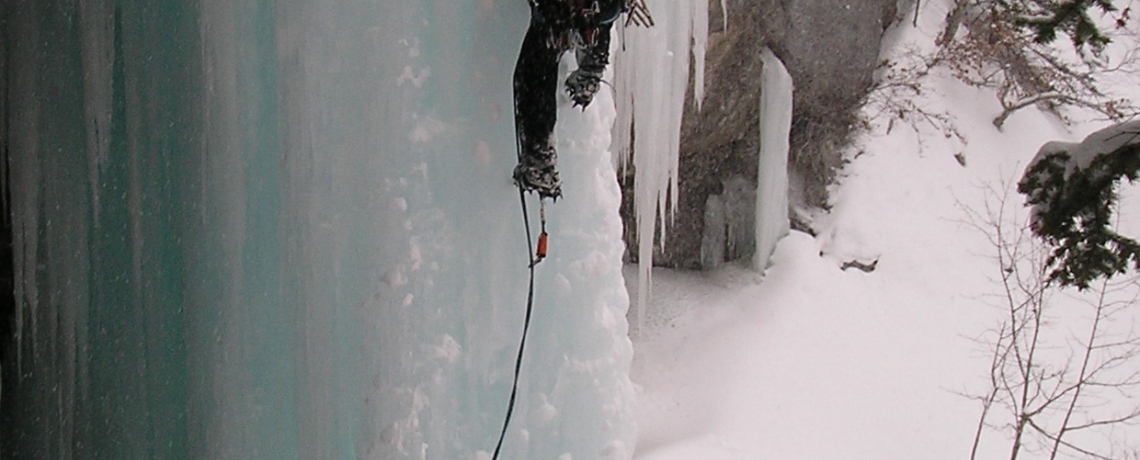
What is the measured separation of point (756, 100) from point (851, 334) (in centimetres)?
220

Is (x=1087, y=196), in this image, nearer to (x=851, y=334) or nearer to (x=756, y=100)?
(x=756, y=100)

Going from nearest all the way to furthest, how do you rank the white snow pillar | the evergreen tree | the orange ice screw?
the orange ice screw < the evergreen tree < the white snow pillar

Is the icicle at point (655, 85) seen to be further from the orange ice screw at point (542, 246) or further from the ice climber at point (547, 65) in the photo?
the orange ice screw at point (542, 246)

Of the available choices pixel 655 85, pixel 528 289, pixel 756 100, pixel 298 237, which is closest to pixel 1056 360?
pixel 756 100

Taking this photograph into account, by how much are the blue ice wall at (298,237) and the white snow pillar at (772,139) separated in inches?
187

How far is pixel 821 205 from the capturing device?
327 inches

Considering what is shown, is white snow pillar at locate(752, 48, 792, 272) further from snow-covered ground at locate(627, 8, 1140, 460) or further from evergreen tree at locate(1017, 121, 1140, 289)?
evergreen tree at locate(1017, 121, 1140, 289)

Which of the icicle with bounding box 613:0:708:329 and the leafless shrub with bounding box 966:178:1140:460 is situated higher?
the icicle with bounding box 613:0:708:329

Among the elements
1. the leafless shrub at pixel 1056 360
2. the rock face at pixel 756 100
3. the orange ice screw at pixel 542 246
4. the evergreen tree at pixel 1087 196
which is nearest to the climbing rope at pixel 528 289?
the orange ice screw at pixel 542 246

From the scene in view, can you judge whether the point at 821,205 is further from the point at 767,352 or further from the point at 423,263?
the point at 423,263

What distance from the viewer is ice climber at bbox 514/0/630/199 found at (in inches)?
79.2

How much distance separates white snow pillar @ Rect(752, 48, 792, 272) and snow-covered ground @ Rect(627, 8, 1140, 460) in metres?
0.67

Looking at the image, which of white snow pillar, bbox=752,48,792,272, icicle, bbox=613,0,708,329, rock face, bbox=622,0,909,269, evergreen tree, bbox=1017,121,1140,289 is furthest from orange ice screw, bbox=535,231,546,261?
white snow pillar, bbox=752,48,792,272

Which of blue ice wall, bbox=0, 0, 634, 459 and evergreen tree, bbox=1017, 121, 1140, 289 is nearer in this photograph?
blue ice wall, bbox=0, 0, 634, 459
